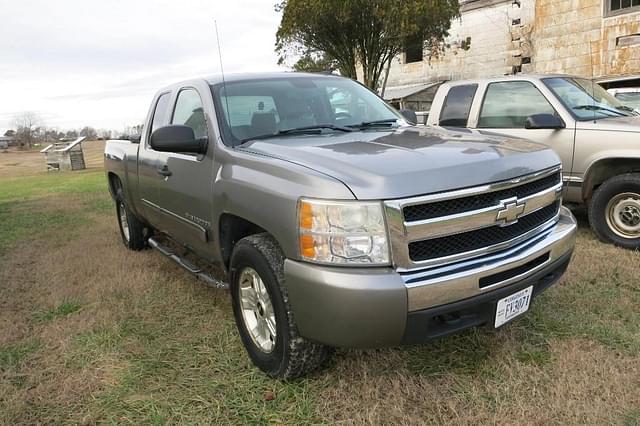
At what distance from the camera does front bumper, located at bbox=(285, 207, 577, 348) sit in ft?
7.11

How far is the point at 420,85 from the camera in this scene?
2400cm

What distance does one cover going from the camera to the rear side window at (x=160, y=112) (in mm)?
4366

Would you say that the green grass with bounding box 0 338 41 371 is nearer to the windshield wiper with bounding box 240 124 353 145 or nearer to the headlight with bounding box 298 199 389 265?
the windshield wiper with bounding box 240 124 353 145

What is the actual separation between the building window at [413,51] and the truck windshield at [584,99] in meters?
13.4

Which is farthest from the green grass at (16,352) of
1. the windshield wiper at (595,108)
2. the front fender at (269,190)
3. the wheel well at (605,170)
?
the windshield wiper at (595,108)

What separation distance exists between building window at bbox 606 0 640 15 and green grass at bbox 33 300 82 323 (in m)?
19.0

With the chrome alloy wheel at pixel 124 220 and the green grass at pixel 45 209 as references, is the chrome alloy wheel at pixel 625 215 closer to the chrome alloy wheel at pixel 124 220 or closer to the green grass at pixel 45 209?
the chrome alloy wheel at pixel 124 220

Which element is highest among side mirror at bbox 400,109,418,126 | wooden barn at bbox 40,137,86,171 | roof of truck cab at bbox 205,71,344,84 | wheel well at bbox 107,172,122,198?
roof of truck cab at bbox 205,71,344,84

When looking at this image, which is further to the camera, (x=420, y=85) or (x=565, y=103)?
(x=420, y=85)

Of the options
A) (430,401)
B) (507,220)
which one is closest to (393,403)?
(430,401)

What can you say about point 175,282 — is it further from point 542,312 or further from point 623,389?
point 623,389

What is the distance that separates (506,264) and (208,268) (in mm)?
3042

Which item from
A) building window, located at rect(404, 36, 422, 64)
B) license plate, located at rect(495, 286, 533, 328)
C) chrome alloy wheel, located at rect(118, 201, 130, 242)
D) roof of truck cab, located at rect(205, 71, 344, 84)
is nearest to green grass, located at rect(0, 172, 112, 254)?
chrome alloy wheel, located at rect(118, 201, 130, 242)

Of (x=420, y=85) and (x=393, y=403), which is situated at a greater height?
(x=420, y=85)
